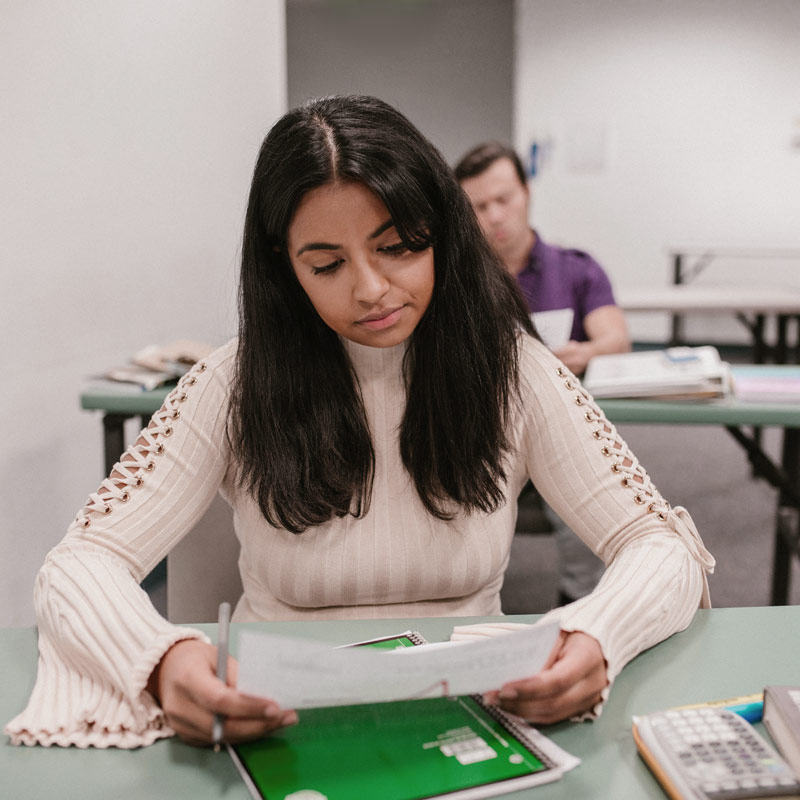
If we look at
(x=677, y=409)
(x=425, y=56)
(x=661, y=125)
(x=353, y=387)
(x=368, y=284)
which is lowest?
(x=677, y=409)

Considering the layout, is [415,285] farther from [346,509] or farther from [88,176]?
[88,176]

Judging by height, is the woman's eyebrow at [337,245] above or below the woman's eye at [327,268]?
above

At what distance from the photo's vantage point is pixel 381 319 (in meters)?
0.95

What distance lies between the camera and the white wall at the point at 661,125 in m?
5.99

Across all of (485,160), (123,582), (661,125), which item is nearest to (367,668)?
(123,582)

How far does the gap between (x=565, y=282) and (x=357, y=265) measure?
1.62 metres

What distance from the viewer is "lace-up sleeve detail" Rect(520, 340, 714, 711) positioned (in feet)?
2.70

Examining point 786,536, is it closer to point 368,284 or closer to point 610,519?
point 610,519

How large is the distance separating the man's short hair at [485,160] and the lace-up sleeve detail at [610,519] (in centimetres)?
137

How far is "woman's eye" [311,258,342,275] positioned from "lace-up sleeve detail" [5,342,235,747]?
0.70 feet

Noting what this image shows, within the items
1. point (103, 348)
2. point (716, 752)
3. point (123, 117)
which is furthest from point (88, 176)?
point (716, 752)

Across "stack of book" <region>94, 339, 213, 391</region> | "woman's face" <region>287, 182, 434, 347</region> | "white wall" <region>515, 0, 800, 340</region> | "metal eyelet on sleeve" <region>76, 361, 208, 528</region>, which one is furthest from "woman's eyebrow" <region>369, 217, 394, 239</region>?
"white wall" <region>515, 0, 800, 340</region>

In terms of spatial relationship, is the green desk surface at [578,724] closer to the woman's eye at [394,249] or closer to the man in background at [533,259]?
the woman's eye at [394,249]

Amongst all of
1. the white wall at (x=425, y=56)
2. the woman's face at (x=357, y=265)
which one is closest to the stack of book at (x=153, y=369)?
the woman's face at (x=357, y=265)
